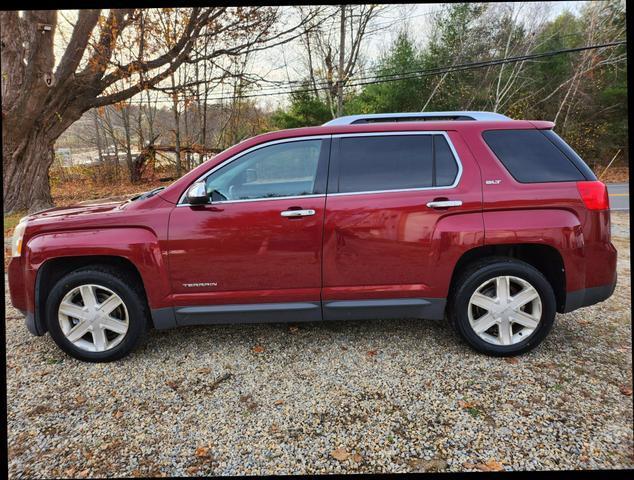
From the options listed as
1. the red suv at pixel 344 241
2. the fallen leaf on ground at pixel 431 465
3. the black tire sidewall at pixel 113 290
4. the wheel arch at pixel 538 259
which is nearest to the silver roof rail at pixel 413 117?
the red suv at pixel 344 241

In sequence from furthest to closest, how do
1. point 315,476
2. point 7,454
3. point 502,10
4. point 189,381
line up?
1. point 502,10
2. point 189,381
3. point 7,454
4. point 315,476

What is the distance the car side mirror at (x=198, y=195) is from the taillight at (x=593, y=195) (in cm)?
288

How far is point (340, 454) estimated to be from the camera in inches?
81.4

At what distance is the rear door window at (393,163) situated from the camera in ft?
9.38

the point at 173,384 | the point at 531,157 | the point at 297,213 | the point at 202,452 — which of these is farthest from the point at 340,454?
the point at 531,157

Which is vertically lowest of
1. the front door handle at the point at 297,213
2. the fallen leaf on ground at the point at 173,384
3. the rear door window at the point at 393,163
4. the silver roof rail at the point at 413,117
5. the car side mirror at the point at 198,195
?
the fallen leaf on ground at the point at 173,384

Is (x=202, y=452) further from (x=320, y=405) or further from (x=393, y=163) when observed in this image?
(x=393, y=163)

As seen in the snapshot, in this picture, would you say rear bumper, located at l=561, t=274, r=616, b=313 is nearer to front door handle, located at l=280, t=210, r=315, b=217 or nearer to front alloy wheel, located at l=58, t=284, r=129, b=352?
front door handle, located at l=280, t=210, r=315, b=217

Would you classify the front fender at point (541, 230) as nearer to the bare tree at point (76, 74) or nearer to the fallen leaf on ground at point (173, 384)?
the fallen leaf on ground at point (173, 384)

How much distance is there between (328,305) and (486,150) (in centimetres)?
178

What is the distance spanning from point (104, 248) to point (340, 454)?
228 cm

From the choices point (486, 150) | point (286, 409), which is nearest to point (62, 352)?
point (286, 409)

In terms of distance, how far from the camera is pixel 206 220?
281 centimetres

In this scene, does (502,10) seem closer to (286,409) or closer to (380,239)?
(380,239)
